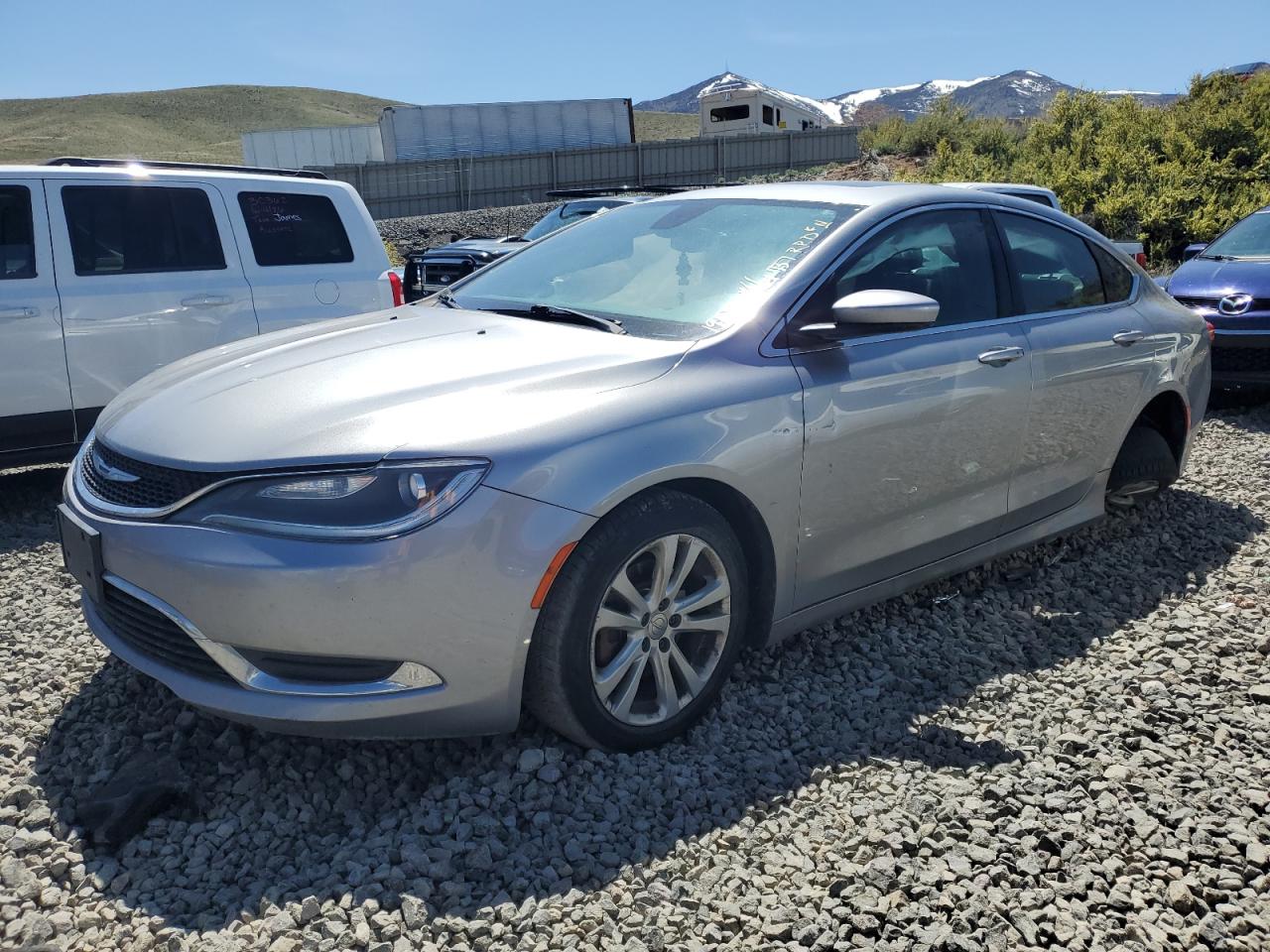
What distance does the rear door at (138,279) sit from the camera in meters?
5.65

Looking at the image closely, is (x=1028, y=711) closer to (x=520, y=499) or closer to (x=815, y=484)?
(x=815, y=484)

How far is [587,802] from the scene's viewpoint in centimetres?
284

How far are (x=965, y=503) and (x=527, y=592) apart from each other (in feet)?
6.37

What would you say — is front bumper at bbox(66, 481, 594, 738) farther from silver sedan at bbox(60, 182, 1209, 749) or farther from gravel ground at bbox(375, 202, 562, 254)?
gravel ground at bbox(375, 202, 562, 254)

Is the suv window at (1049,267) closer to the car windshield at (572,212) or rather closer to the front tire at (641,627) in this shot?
the front tire at (641,627)

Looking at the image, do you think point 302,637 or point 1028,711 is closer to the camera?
point 302,637

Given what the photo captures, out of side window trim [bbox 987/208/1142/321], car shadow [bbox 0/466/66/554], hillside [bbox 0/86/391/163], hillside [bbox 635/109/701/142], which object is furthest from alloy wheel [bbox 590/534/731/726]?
hillside [bbox 635/109/701/142]

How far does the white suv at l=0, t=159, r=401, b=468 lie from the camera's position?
18.1 feet

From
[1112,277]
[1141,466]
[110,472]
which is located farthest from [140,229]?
[1141,466]

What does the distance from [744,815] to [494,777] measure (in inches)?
27.3

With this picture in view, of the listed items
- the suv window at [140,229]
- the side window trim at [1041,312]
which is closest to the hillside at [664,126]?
the suv window at [140,229]

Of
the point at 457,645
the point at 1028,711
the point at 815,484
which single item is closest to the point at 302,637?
the point at 457,645

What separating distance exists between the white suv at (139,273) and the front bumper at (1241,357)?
6.07 metres

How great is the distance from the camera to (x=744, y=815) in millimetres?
2838
